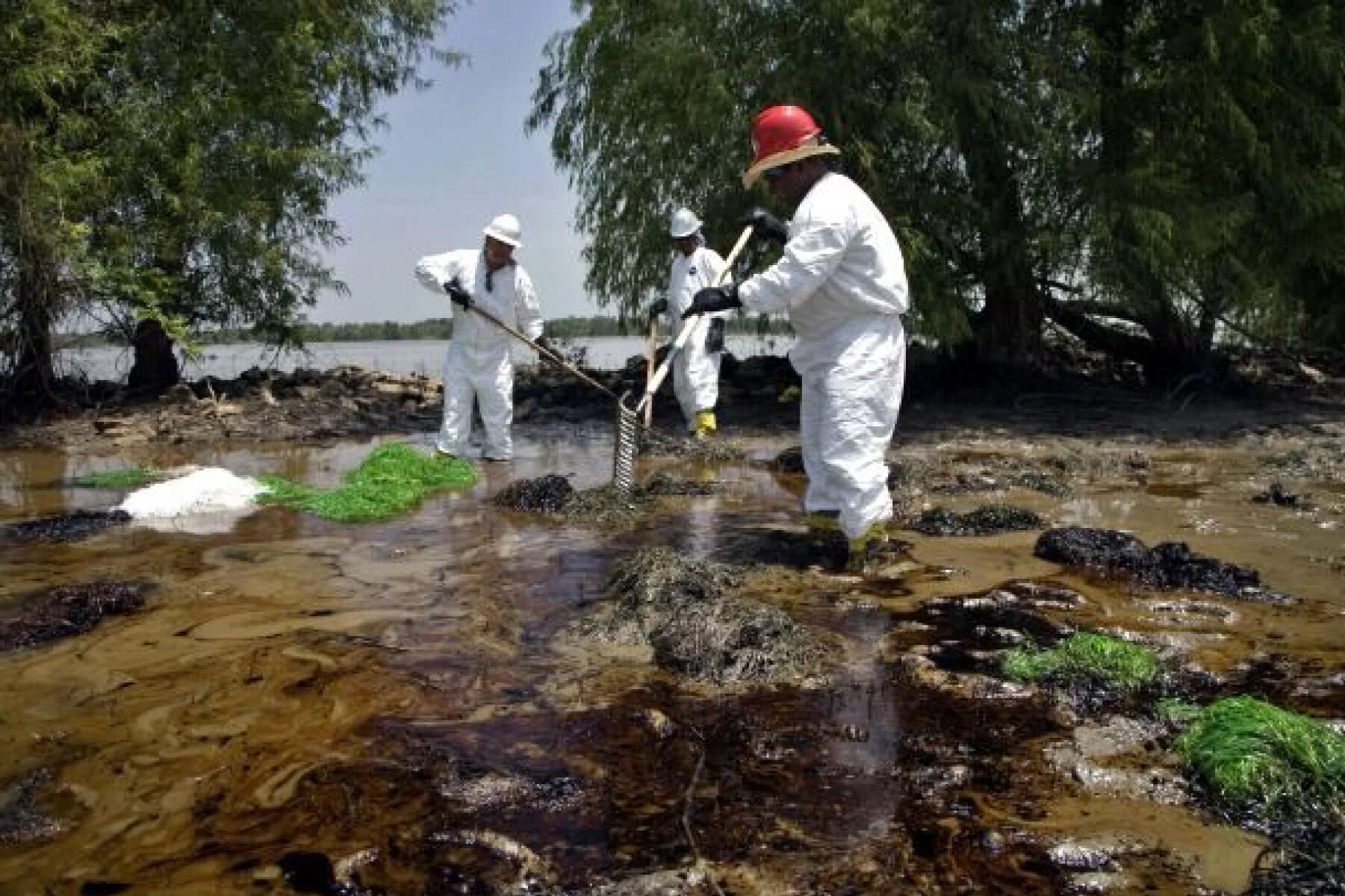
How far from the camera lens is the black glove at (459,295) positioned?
26.2 ft

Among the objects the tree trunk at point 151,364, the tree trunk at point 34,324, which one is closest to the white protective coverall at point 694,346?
the tree trunk at point 34,324

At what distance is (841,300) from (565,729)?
2684 mm

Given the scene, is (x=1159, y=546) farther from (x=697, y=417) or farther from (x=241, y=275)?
(x=241, y=275)

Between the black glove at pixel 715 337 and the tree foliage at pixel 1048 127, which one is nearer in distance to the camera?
the black glove at pixel 715 337

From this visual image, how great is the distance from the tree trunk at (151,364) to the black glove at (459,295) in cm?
722

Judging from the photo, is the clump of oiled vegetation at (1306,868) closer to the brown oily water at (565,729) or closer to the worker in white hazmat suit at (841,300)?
the brown oily water at (565,729)

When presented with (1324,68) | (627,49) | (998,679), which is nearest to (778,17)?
(627,49)

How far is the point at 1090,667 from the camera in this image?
328 cm

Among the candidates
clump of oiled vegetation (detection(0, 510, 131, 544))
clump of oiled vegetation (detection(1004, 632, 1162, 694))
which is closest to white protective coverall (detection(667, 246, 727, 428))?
clump of oiled vegetation (detection(0, 510, 131, 544))

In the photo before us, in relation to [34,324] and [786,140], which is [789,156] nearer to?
[786,140]

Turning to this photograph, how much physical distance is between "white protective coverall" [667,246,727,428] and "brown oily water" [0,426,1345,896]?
4.30m

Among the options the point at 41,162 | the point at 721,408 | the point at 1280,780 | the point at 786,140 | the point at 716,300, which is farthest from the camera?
the point at 721,408

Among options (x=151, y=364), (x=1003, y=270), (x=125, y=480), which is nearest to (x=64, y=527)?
(x=125, y=480)

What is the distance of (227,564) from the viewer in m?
5.00
